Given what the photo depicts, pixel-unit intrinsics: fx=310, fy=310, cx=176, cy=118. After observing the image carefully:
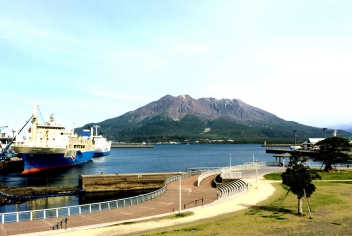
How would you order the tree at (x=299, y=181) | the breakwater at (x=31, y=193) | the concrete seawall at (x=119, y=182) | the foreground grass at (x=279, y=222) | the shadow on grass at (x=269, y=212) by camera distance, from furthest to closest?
the concrete seawall at (x=119, y=182) < the breakwater at (x=31, y=193) < the tree at (x=299, y=181) < the shadow on grass at (x=269, y=212) < the foreground grass at (x=279, y=222)

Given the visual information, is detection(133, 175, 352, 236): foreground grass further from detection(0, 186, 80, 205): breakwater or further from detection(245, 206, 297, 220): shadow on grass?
detection(0, 186, 80, 205): breakwater

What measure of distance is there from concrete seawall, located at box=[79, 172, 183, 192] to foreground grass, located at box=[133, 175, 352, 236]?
95.5ft

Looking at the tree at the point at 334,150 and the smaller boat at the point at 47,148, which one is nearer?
the tree at the point at 334,150

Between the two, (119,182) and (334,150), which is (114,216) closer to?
(119,182)

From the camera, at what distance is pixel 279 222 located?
23719mm

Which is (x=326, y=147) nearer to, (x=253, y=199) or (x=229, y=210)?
(x=253, y=199)

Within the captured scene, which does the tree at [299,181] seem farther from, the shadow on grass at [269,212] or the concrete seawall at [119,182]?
the concrete seawall at [119,182]

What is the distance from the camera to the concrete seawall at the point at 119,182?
2136 inches

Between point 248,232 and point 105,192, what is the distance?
37706 millimetres

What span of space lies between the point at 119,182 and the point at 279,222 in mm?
37134

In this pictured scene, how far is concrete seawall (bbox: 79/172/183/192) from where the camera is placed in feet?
178

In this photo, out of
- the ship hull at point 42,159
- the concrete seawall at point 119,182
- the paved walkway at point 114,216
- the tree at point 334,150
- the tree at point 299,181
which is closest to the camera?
the paved walkway at point 114,216

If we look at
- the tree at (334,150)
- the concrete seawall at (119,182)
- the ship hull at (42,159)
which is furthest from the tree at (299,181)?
the ship hull at (42,159)

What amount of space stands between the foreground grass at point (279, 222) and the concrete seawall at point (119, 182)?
29098 millimetres
